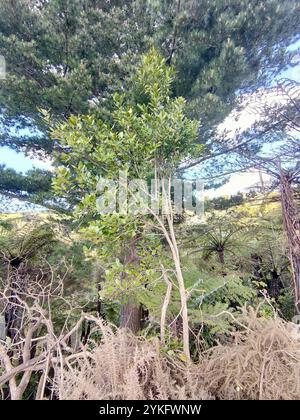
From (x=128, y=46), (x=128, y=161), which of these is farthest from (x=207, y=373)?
(x=128, y=46)

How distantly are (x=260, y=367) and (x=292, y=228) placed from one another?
1156 millimetres

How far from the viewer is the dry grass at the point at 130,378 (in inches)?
51.3

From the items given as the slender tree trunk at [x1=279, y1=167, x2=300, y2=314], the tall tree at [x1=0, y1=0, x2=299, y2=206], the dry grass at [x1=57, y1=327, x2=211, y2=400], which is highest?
the tall tree at [x1=0, y1=0, x2=299, y2=206]

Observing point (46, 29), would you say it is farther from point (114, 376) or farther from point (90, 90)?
point (114, 376)

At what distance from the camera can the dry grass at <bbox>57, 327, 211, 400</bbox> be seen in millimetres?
1302

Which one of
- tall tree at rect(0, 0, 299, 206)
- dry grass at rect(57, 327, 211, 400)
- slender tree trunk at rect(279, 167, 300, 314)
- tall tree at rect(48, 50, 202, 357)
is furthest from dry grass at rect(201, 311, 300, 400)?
tall tree at rect(0, 0, 299, 206)

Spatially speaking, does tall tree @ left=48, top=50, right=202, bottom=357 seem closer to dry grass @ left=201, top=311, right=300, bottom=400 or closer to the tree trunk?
dry grass @ left=201, top=311, right=300, bottom=400

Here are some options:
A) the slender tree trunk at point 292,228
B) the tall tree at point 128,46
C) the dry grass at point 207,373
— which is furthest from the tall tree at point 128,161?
the tall tree at point 128,46

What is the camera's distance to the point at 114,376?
1360 mm

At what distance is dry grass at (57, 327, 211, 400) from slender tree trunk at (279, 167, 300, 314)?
1.04m

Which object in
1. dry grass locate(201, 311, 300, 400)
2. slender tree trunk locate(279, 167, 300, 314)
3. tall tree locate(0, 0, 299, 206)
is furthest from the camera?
tall tree locate(0, 0, 299, 206)

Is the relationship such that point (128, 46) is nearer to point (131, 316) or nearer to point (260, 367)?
point (131, 316)

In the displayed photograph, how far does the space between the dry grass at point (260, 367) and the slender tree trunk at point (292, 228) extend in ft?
1.96

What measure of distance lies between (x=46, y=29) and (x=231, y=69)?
2.79m
